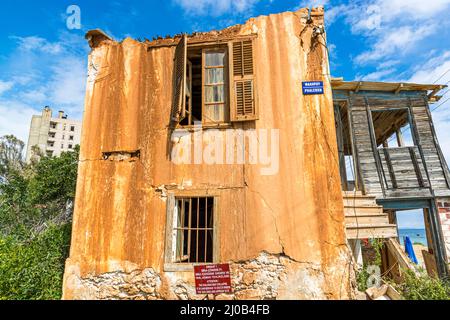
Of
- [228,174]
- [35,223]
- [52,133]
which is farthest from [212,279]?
[52,133]

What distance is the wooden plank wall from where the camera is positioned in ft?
28.5

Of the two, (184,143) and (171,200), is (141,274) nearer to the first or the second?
(171,200)

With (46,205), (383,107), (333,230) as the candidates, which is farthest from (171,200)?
(46,205)

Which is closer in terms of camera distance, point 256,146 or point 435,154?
point 256,146

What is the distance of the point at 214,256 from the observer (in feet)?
17.3

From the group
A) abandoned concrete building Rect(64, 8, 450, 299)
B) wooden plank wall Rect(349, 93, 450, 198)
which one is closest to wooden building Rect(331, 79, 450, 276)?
wooden plank wall Rect(349, 93, 450, 198)

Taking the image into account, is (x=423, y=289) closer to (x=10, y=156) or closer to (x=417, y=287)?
(x=417, y=287)

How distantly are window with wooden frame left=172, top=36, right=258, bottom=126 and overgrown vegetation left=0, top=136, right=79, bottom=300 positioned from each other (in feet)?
15.2

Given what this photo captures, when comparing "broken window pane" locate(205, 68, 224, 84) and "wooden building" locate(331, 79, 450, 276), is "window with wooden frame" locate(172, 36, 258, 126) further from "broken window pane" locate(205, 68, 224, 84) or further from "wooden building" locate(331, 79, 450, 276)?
"wooden building" locate(331, 79, 450, 276)

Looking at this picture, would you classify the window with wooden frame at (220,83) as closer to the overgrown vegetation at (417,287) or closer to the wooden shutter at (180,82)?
the wooden shutter at (180,82)

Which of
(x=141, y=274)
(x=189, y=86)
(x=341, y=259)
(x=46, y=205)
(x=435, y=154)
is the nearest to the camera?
(x=341, y=259)

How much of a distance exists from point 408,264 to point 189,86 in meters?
6.22

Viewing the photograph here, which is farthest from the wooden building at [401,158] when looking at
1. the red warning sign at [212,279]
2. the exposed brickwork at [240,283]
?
the red warning sign at [212,279]

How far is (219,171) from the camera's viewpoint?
5.68m
